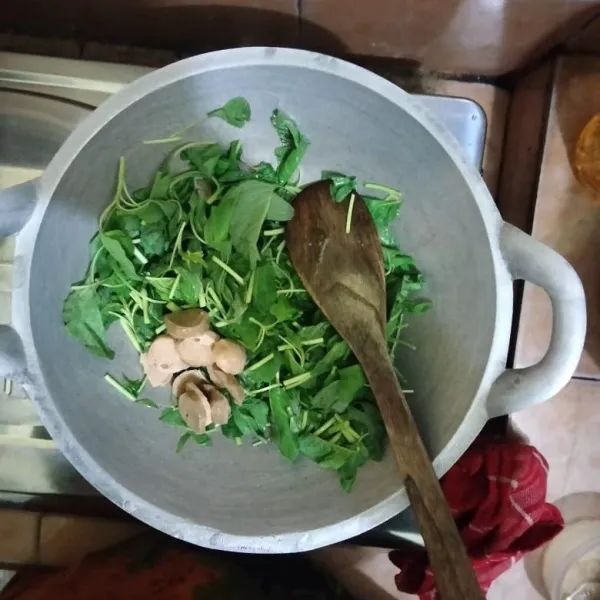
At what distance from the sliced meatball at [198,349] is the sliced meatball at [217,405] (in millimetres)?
30

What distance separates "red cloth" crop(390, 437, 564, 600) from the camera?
0.82 meters

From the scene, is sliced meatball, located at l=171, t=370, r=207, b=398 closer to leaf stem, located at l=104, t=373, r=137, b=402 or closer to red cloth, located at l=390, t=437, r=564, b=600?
leaf stem, located at l=104, t=373, r=137, b=402

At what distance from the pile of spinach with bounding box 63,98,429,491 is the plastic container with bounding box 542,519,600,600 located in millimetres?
311

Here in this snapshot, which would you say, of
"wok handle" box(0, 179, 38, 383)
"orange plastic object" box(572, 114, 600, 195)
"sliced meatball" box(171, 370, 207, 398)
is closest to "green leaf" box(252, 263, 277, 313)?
"sliced meatball" box(171, 370, 207, 398)

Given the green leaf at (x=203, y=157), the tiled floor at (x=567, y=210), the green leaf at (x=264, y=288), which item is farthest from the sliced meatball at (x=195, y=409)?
the tiled floor at (x=567, y=210)

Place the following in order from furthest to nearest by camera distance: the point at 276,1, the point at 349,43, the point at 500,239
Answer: the point at 349,43
the point at 276,1
the point at 500,239

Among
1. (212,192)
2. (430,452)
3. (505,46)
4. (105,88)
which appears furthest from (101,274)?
(505,46)

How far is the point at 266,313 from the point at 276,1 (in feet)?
1.04

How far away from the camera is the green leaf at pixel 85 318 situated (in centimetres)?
73

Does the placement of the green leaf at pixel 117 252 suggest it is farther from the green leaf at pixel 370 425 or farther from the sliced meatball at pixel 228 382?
the green leaf at pixel 370 425

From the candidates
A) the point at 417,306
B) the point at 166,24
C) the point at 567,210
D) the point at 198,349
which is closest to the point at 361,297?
the point at 417,306

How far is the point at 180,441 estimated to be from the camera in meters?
0.79

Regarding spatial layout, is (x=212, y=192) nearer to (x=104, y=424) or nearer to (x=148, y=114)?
(x=148, y=114)

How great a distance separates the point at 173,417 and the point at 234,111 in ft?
1.06
